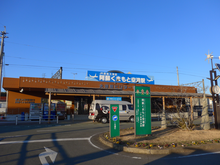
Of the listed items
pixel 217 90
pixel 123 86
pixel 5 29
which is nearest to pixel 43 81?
pixel 5 29

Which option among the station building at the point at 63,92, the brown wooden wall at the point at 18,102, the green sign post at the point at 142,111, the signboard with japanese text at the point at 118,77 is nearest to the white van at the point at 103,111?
the station building at the point at 63,92

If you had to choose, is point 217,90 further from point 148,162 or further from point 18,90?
point 18,90

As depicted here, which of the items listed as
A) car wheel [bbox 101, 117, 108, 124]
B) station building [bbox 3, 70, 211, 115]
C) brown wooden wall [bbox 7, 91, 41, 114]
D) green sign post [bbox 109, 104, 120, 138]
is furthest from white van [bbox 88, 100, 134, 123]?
brown wooden wall [bbox 7, 91, 41, 114]

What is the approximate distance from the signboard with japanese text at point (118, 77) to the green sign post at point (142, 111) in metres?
19.5

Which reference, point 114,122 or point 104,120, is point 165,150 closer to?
point 114,122

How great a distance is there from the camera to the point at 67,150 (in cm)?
686

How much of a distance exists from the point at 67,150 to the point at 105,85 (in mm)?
20488

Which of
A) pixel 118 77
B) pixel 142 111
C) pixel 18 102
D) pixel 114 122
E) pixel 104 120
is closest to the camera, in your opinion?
pixel 142 111

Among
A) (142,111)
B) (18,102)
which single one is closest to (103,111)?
(142,111)

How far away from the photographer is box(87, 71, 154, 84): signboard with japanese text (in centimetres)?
2855

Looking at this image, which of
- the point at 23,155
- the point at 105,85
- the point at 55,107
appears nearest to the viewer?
the point at 23,155

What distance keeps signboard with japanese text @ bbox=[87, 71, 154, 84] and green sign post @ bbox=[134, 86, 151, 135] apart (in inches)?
769

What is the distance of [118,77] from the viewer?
29.7 meters

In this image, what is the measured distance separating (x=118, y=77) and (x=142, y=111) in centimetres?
2071
